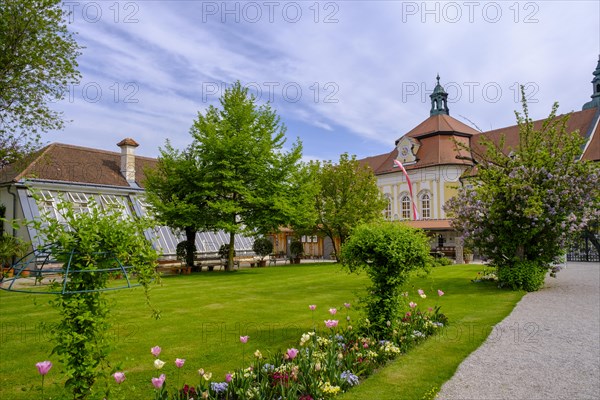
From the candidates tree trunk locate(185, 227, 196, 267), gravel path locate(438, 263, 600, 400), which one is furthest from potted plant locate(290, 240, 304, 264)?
gravel path locate(438, 263, 600, 400)

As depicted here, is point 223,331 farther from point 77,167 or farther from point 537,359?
point 77,167

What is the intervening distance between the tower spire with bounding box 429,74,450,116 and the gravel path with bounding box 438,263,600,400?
44.4 metres

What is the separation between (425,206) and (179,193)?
3086cm

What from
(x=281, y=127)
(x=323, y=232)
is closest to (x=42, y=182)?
(x=281, y=127)

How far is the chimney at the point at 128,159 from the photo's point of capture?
33156 mm

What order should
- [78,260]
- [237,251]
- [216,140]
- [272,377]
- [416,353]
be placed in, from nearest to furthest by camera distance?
[78,260]
[272,377]
[416,353]
[216,140]
[237,251]

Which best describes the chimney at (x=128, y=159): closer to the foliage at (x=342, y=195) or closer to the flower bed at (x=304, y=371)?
the foliage at (x=342, y=195)

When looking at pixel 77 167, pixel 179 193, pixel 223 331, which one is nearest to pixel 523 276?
pixel 223 331

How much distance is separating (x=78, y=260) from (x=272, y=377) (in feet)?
9.34

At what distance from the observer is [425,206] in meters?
48.1

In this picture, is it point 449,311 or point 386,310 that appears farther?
point 449,311

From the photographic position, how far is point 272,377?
5.70m

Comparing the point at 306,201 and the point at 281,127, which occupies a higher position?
the point at 281,127

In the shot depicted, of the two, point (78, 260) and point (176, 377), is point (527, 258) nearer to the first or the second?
point (176, 377)
